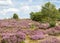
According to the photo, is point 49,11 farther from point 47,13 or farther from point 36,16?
point 36,16

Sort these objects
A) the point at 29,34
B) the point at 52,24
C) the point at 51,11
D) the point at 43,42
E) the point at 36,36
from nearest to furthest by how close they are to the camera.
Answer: the point at 43,42 < the point at 36,36 < the point at 29,34 < the point at 52,24 < the point at 51,11

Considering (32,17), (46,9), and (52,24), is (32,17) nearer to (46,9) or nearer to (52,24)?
(46,9)

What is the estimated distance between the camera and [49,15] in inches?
2035

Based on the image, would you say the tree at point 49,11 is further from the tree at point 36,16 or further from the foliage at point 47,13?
the tree at point 36,16

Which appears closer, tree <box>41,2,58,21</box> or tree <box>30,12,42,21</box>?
tree <box>30,12,42,21</box>

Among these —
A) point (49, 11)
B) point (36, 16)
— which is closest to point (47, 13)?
point (49, 11)

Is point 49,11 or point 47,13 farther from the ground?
point 49,11

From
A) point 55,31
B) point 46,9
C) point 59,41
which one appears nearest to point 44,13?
point 46,9

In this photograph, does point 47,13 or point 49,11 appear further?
point 47,13

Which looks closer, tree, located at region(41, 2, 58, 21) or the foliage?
the foliage

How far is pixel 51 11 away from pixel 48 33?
25.4 meters

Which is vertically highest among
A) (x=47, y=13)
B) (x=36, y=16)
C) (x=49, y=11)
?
(x=49, y=11)

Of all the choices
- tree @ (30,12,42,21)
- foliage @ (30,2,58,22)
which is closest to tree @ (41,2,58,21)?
foliage @ (30,2,58,22)

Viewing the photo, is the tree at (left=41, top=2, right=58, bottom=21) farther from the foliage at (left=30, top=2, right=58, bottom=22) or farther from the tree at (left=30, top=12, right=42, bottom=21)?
the tree at (left=30, top=12, right=42, bottom=21)
